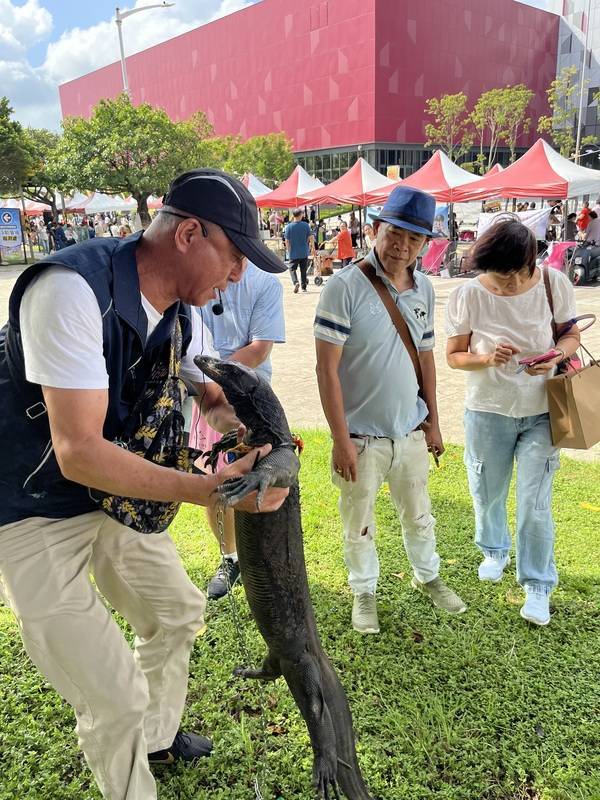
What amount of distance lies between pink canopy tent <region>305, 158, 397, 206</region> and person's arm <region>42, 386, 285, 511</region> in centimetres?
1822

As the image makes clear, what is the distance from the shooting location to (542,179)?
14633 mm

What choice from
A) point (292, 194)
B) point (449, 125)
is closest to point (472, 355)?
point (292, 194)

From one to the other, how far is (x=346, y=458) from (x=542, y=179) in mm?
14076

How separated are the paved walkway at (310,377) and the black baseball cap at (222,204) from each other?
452 cm

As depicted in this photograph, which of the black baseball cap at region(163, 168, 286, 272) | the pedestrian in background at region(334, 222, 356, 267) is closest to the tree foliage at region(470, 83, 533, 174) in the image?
the pedestrian in background at region(334, 222, 356, 267)

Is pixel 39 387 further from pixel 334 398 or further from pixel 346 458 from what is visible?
pixel 346 458

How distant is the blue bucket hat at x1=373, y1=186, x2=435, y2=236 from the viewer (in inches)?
118

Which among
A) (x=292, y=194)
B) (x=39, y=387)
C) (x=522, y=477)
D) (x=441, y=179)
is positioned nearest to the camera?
(x=39, y=387)

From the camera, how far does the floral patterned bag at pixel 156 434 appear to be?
6.59 feet

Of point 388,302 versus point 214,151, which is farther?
point 214,151

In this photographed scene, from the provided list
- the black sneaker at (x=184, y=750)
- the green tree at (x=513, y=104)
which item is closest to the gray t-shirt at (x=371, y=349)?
the black sneaker at (x=184, y=750)

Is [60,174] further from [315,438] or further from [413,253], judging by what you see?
[413,253]

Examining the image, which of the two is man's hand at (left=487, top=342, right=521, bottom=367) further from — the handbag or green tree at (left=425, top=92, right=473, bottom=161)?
green tree at (left=425, top=92, right=473, bottom=161)

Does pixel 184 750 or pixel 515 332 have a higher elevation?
pixel 515 332
